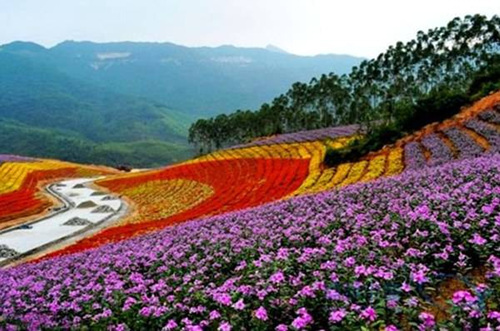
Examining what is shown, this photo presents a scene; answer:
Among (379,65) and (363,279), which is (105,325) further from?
(379,65)

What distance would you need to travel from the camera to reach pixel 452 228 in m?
8.41

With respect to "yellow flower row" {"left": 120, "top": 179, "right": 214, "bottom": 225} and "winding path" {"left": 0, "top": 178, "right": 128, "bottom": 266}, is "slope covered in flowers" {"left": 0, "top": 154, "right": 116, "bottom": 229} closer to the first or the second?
"winding path" {"left": 0, "top": 178, "right": 128, "bottom": 266}

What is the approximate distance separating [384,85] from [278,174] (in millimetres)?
71105

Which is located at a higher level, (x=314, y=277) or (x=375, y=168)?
(x=314, y=277)

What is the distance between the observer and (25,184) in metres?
72.0

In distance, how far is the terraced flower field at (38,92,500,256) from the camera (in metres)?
30.4

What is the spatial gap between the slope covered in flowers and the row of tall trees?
4645cm

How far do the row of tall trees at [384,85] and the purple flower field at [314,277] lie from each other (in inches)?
2334

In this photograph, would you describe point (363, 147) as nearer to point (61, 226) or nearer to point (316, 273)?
point (61, 226)

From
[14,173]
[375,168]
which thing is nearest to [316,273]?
[375,168]

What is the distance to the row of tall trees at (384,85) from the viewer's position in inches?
3615

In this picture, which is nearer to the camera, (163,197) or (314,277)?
(314,277)

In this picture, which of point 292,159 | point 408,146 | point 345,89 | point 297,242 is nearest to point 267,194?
point 408,146

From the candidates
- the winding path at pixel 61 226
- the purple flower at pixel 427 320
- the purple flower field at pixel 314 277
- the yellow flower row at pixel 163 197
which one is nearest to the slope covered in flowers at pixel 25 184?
the winding path at pixel 61 226
